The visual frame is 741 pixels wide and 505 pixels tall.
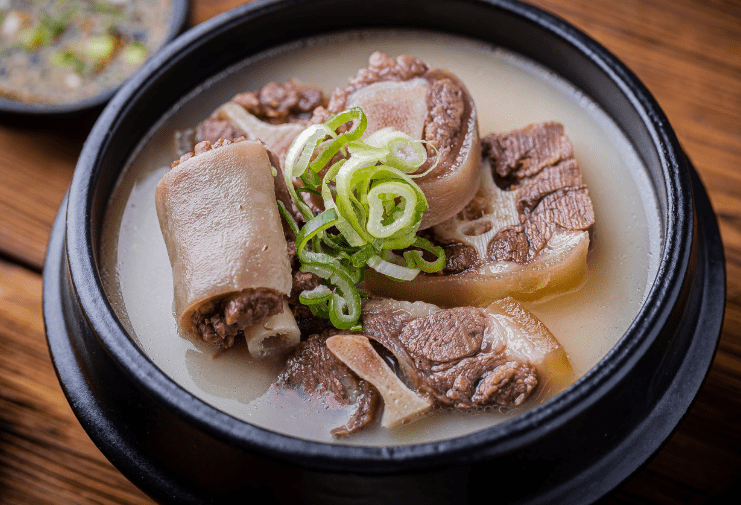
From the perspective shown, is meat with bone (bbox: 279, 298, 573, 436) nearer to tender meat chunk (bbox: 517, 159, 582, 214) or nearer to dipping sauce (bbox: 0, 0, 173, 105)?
tender meat chunk (bbox: 517, 159, 582, 214)

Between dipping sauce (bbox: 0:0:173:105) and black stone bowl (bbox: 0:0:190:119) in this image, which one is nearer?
black stone bowl (bbox: 0:0:190:119)

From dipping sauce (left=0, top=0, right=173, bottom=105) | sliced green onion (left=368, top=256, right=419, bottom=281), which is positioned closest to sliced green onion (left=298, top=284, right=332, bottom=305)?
sliced green onion (left=368, top=256, right=419, bottom=281)

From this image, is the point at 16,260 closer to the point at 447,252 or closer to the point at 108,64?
the point at 108,64

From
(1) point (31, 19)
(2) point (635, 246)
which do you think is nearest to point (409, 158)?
(2) point (635, 246)

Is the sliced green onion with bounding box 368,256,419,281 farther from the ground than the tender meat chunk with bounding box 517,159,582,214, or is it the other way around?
the tender meat chunk with bounding box 517,159,582,214

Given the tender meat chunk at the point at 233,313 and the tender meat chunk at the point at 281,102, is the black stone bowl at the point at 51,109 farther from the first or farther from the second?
the tender meat chunk at the point at 233,313

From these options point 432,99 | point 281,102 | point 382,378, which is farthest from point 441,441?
point 281,102
